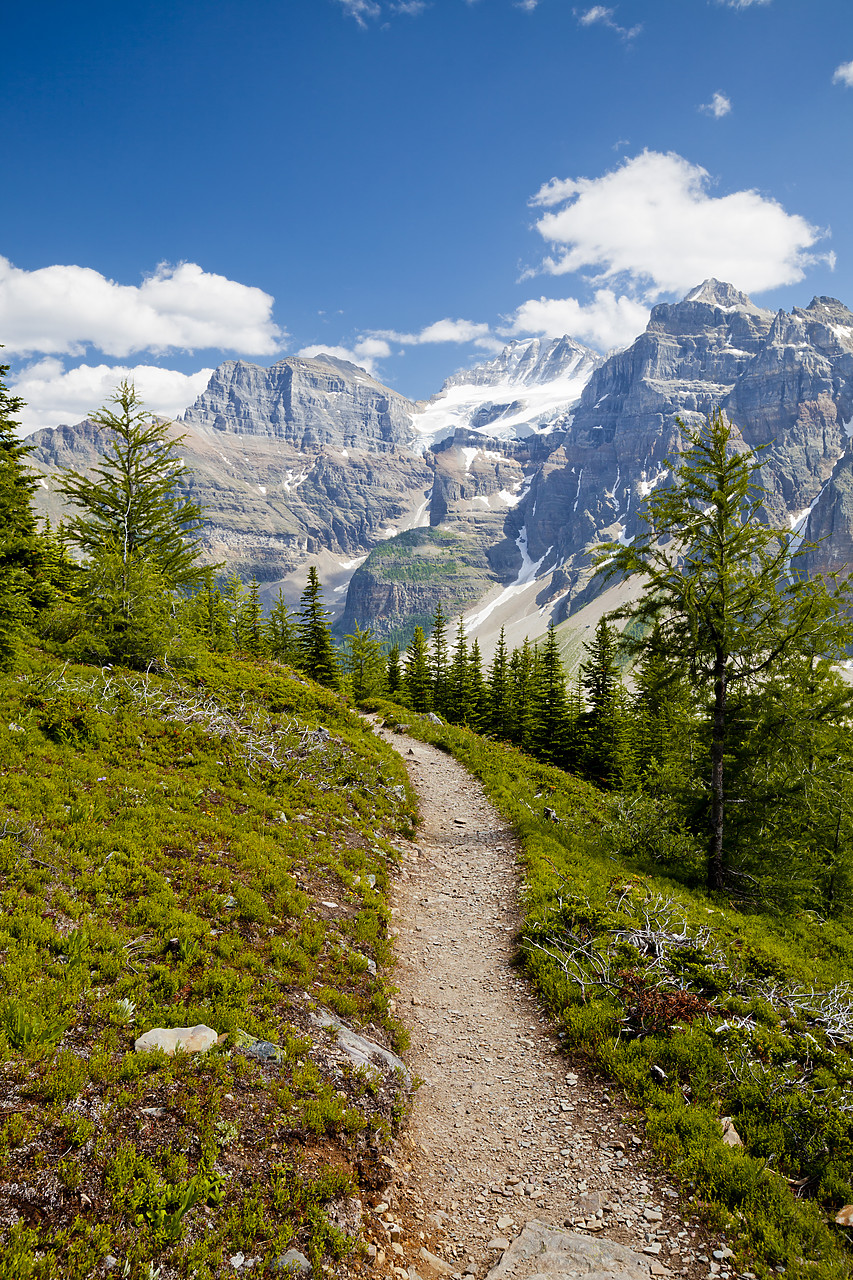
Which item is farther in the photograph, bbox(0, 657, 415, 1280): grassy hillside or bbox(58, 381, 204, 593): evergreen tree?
bbox(58, 381, 204, 593): evergreen tree

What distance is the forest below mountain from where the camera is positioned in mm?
5543

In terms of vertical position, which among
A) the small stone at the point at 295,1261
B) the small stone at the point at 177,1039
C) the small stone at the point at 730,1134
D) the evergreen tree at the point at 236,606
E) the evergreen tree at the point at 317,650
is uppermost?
the evergreen tree at the point at 236,606

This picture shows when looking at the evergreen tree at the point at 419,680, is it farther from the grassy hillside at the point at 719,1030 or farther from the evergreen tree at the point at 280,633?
the grassy hillside at the point at 719,1030

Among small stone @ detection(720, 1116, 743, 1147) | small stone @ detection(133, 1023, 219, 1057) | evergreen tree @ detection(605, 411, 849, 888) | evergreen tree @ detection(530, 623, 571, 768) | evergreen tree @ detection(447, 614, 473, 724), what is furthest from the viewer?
evergreen tree @ detection(447, 614, 473, 724)

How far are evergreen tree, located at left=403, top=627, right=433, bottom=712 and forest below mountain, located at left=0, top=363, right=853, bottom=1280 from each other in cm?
2745

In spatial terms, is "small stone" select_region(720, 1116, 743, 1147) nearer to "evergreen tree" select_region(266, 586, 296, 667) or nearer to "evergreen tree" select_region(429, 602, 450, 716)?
"evergreen tree" select_region(429, 602, 450, 716)

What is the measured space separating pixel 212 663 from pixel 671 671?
18.2 m

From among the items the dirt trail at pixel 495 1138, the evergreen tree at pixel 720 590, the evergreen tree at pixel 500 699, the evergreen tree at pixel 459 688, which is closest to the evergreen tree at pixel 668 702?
the evergreen tree at pixel 720 590

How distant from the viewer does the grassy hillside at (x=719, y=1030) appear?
6156 millimetres

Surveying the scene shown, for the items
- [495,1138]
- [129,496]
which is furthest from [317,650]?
[495,1138]

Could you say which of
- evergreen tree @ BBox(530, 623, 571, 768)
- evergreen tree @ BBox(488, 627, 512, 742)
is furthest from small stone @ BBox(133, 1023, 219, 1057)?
evergreen tree @ BBox(488, 627, 512, 742)

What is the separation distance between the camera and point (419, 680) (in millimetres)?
52562

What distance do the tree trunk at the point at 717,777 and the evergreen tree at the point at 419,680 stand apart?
117 ft

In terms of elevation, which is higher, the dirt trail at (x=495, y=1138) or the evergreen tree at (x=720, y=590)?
the evergreen tree at (x=720, y=590)
